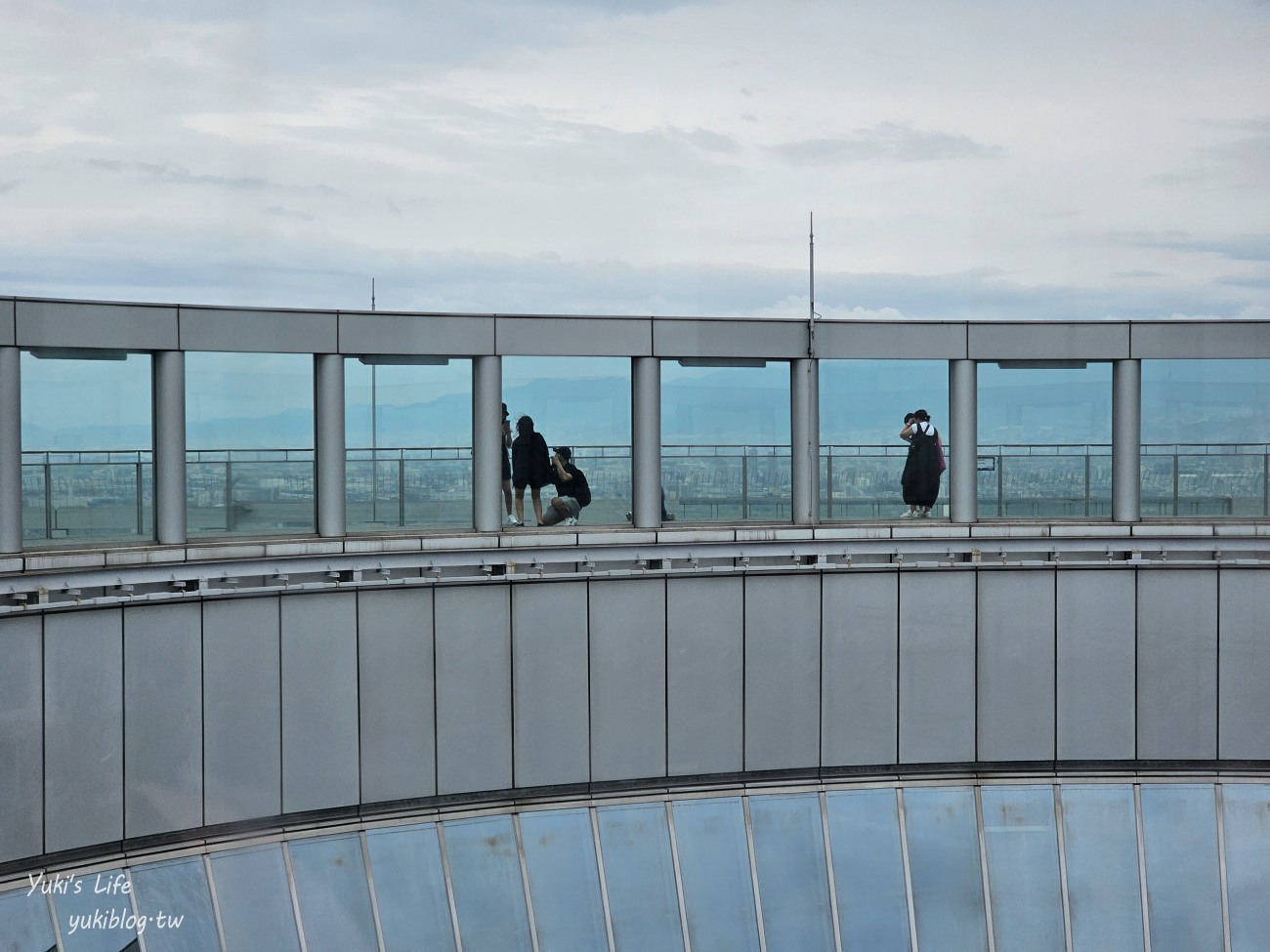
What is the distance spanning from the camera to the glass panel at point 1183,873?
57.3ft

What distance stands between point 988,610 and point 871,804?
9.15ft

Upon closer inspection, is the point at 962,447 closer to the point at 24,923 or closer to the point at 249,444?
the point at 249,444

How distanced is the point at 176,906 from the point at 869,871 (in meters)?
8.33

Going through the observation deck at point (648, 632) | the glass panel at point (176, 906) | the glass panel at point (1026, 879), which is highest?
the observation deck at point (648, 632)

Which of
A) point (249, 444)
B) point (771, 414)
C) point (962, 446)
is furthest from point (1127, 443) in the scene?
point (249, 444)

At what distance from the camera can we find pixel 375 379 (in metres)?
15.3

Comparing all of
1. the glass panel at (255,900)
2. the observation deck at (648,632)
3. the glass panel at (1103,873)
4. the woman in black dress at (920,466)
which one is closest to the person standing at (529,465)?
the observation deck at (648,632)

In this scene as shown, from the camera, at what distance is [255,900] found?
14344 mm

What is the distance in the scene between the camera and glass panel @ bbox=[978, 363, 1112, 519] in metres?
17.2

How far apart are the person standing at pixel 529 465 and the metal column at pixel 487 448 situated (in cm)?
22

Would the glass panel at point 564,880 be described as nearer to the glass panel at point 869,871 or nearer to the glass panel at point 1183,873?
the glass panel at point 869,871

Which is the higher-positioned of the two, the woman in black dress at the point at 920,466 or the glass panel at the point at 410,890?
the woman in black dress at the point at 920,466

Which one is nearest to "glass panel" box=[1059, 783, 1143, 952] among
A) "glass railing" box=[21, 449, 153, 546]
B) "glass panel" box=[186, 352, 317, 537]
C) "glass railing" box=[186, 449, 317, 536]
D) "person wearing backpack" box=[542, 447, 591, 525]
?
"person wearing backpack" box=[542, 447, 591, 525]

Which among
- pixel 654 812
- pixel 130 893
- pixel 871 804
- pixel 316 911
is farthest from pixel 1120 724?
pixel 130 893
